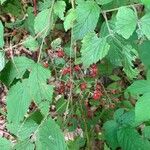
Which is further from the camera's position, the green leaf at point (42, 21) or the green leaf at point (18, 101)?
the green leaf at point (42, 21)

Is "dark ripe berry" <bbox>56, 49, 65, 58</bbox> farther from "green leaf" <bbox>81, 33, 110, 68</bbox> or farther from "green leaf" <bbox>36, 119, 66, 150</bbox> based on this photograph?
"green leaf" <bbox>36, 119, 66, 150</bbox>

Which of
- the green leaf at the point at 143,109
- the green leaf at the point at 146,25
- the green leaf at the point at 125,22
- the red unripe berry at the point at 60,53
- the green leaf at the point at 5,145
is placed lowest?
the green leaf at the point at 143,109

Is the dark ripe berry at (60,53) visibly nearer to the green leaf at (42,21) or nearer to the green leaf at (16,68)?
the green leaf at (42,21)

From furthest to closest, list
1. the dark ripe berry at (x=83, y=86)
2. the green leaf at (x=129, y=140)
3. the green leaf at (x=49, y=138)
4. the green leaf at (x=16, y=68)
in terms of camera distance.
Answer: the dark ripe berry at (x=83, y=86)
the green leaf at (x=129, y=140)
the green leaf at (x=16, y=68)
the green leaf at (x=49, y=138)

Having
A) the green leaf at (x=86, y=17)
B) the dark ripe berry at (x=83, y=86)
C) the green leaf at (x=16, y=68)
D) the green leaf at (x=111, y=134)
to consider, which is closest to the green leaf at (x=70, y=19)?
the green leaf at (x=86, y=17)

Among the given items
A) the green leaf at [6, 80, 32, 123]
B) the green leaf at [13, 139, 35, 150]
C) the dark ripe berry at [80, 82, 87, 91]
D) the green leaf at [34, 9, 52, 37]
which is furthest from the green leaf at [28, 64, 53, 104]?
the dark ripe berry at [80, 82, 87, 91]

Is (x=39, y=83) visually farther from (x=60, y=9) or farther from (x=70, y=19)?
(x=60, y=9)

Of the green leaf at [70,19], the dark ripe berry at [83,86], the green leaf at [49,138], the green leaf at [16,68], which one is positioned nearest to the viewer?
the green leaf at [49,138]
